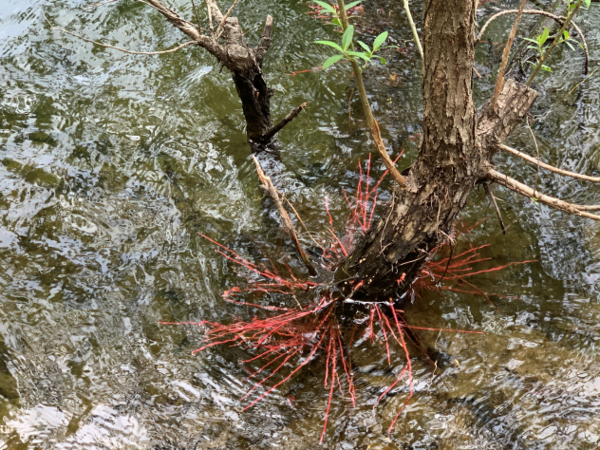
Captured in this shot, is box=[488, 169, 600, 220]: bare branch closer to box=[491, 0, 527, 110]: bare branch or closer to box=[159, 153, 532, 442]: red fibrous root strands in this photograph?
box=[491, 0, 527, 110]: bare branch

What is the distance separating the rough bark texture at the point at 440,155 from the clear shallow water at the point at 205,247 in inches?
21.9

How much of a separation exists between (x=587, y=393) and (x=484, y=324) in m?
0.57

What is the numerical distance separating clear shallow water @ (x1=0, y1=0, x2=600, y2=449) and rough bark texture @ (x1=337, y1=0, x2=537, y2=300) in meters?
0.56

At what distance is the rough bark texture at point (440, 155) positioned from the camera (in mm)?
1658

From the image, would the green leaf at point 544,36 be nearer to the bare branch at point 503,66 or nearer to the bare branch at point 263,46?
the bare branch at point 503,66

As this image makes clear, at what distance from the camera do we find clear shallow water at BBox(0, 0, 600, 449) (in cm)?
229

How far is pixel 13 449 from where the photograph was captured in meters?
2.20

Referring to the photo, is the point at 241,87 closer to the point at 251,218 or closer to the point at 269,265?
the point at 251,218

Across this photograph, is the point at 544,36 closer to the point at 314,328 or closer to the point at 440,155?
the point at 440,155

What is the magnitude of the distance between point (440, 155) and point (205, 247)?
1.76 meters

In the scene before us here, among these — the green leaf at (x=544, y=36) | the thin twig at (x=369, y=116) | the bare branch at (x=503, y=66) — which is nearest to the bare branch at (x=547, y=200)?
the bare branch at (x=503, y=66)

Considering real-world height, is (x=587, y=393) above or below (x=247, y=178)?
below

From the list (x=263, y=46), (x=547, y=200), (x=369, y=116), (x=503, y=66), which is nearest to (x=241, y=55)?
(x=263, y=46)

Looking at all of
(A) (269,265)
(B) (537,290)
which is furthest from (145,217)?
(B) (537,290)
